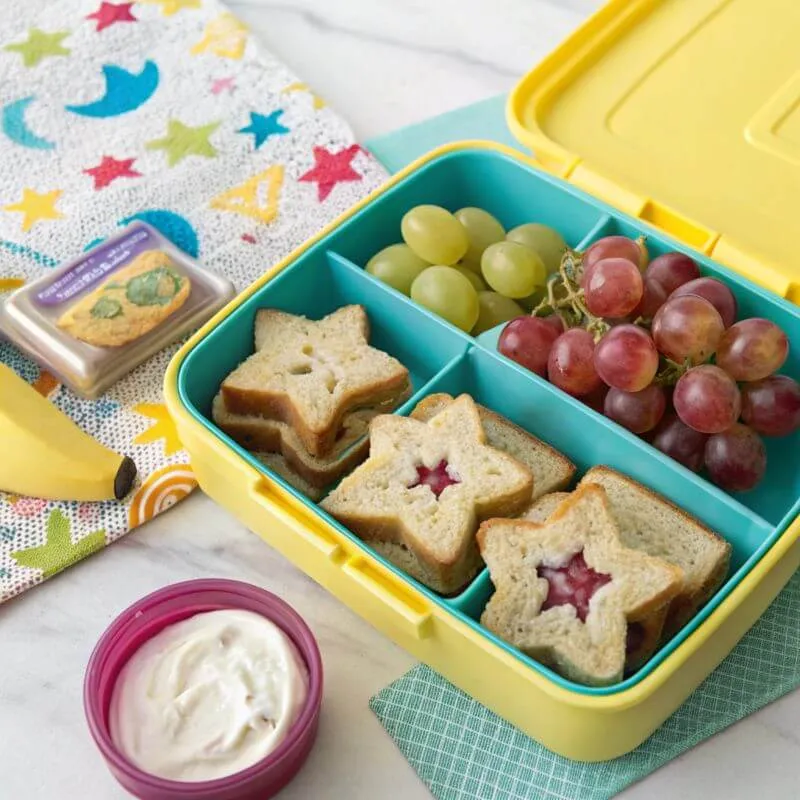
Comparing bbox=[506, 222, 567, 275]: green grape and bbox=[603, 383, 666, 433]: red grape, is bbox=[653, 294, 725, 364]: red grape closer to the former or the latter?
bbox=[603, 383, 666, 433]: red grape

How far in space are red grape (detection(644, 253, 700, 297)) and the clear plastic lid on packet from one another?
1.50ft

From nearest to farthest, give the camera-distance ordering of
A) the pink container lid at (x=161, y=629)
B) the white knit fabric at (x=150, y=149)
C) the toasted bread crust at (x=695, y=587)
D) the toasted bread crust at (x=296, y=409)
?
the pink container lid at (x=161, y=629) < the toasted bread crust at (x=695, y=587) < the toasted bread crust at (x=296, y=409) < the white knit fabric at (x=150, y=149)

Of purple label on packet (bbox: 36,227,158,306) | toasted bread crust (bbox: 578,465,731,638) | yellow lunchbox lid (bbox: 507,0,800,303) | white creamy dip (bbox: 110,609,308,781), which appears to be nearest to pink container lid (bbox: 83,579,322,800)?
white creamy dip (bbox: 110,609,308,781)

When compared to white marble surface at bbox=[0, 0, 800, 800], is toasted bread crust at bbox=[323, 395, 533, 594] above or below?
above

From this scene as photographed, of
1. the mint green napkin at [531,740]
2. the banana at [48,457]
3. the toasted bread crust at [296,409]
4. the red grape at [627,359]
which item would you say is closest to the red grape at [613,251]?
the red grape at [627,359]

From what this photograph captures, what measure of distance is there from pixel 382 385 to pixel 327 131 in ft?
1.60

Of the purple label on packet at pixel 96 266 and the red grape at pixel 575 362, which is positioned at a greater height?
the red grape at pixel 575 362

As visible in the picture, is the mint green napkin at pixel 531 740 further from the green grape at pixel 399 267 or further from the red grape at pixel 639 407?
the green grape at pixel 399 267

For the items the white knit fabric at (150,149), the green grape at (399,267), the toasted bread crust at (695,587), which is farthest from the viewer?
the white knit fabric at (150,149)

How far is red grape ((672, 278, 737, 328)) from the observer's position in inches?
39.4

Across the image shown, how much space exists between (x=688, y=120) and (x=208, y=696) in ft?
2.56

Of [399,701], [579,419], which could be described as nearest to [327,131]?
[579,419]

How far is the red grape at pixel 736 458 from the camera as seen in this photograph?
94 cm

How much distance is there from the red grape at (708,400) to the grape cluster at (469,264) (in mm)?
220
